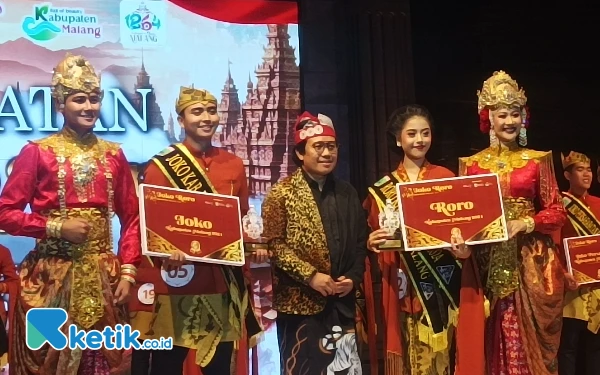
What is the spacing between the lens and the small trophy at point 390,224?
323 centimetres

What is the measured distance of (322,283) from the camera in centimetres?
305

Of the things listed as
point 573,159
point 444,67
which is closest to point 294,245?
point 444,67

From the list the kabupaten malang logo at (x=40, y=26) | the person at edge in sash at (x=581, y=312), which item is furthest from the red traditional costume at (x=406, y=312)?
the kabupaten malang logo at (x=40, y=26)

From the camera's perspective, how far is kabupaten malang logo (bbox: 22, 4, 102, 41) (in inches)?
153

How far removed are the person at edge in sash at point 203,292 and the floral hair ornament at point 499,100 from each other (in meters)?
1.00

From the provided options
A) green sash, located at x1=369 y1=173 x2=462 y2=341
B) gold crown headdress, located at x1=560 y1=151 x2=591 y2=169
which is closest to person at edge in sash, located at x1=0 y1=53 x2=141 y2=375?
green sash, located at x1=369 y1=173 x2=462 y2=341

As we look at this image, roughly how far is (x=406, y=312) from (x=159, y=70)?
1.60m

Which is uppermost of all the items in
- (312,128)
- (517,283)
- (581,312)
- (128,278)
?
(312,128)

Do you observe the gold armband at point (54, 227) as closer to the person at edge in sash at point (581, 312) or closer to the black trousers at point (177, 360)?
the black trousers at point (177, 360)

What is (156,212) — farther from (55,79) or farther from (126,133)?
(126,133)

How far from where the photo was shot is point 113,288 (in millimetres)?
3010

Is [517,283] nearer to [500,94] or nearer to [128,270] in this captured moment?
[500,94]

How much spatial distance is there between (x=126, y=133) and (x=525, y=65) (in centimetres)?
201

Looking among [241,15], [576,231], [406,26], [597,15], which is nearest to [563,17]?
[597,15]
